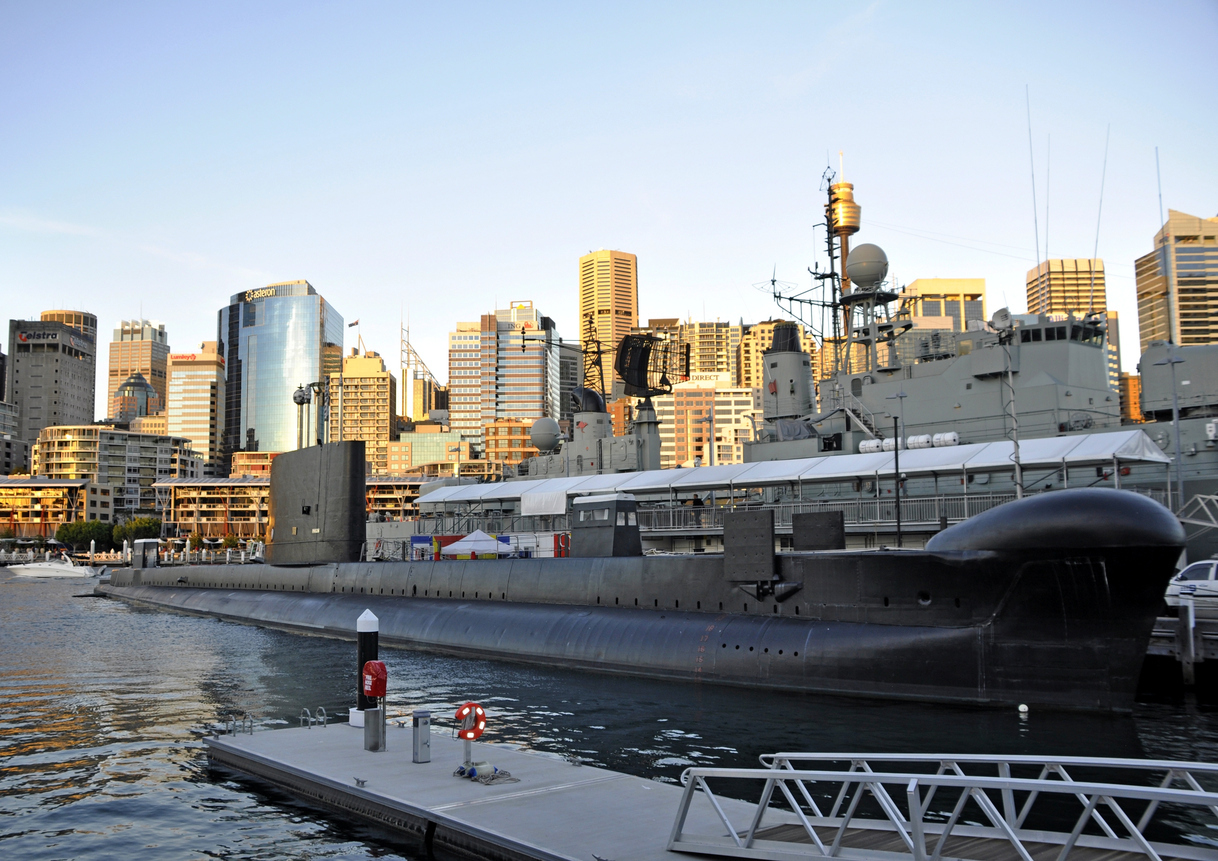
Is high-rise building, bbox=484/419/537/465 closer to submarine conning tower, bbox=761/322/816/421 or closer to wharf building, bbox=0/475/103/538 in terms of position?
wharf building, bbox=0/475/103/538

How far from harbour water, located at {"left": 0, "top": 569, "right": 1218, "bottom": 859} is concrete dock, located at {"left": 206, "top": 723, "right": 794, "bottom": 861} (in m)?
0.35

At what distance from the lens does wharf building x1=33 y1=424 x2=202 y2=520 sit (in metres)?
160

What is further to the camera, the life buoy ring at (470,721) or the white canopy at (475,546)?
the white canopy at (475,546)

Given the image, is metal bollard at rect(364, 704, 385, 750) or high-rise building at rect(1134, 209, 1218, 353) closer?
metal bollard at rect(364, 704, 385, 750)

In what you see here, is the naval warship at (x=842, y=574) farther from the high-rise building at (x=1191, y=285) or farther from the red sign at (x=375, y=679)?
the high-rise building at (x=1191, y=285)

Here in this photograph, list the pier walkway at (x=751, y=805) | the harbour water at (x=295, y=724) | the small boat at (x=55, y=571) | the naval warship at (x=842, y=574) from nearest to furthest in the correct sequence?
the pier walkway at (x=751, y=805) → the harbour water at (x=295, y=724) → the naval warship at (x=842, y=574) → the small boat at (x=55, y=571)

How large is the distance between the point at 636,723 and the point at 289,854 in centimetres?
697

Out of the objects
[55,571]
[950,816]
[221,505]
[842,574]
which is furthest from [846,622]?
Answer: [221,505]

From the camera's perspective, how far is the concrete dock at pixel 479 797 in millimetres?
8602

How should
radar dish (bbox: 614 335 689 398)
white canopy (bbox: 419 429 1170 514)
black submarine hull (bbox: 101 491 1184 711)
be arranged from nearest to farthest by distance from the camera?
black submarine hull (bbox: 101 491 1184 711), white canopy (bbox: 419 429 1170 514), radar dish (bbox: 614 335 689 398)

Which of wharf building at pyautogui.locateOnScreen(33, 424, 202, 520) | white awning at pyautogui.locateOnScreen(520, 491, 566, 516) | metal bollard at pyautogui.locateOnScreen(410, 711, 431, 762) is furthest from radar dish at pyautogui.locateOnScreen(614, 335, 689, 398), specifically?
wharf building at pyautogui.locateOnScreen(33, 424, 202, 520)

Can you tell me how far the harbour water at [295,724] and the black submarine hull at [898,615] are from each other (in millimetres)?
514

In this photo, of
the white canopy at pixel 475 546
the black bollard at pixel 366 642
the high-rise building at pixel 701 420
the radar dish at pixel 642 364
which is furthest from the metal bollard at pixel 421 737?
the high-rise building at pixel 701 420

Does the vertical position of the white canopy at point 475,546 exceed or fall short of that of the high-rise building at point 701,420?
it falls short
